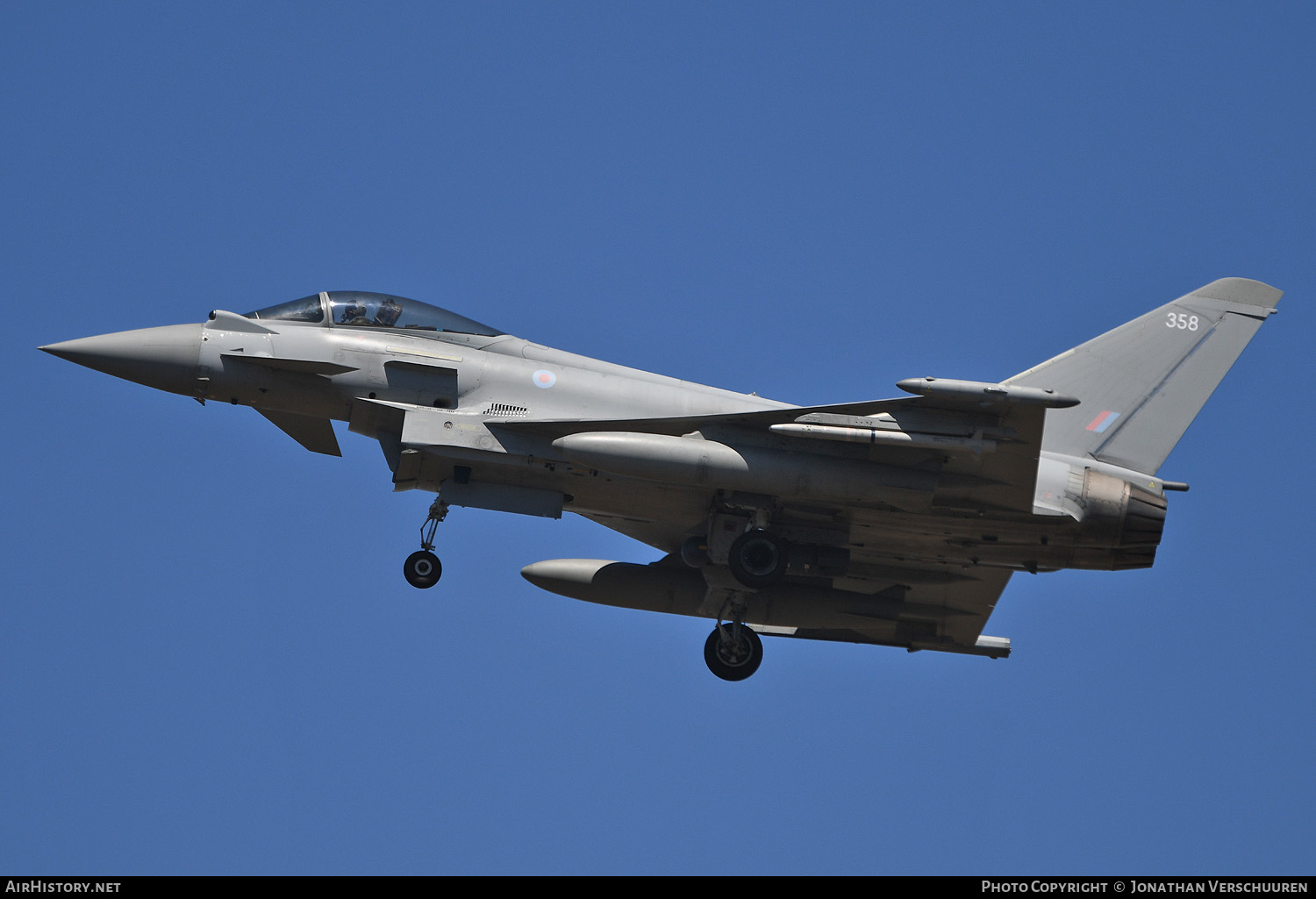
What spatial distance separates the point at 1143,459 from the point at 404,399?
319 inches

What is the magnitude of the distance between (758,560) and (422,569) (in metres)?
3.59

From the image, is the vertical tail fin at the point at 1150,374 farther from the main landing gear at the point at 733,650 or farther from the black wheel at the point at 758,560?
the main landing gear at the point at 733,650

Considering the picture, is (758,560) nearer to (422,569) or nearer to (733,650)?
(733,650)

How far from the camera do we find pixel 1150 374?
15062mm

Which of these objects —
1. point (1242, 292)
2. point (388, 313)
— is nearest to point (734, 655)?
point (388, 313)

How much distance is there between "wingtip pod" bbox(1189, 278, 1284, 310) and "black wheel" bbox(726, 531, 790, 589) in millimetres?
5991

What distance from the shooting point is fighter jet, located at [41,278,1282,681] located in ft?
43.4

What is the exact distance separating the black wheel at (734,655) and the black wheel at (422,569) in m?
3.68

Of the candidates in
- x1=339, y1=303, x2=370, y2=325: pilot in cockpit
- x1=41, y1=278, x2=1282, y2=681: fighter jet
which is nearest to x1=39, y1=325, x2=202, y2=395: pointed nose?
x1=41, y1=278, x2=1282, y2=681: fighter jet

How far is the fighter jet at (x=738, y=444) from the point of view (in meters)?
13.2
